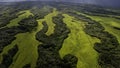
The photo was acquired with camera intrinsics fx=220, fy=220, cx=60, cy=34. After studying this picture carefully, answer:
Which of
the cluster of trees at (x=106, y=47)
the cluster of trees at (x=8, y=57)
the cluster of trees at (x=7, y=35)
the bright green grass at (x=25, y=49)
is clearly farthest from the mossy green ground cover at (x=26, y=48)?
the cluster of trees at (x=106, y=47)

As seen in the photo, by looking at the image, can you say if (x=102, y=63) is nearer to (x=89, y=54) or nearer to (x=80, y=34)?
(x=89, y=54)

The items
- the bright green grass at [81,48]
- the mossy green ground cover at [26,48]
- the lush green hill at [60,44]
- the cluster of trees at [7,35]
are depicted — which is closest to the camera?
the bright green grass at [81,48]

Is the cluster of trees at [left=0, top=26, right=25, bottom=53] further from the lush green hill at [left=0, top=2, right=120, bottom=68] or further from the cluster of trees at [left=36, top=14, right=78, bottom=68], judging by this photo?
the cluster of trees at [left=36, top=14, right=78, bottom=68]

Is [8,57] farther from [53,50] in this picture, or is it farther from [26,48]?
[53,50]

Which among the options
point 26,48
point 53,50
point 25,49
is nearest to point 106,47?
point 53,50

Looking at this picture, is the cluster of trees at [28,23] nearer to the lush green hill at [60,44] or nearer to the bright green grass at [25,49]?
the lush green hill at [60,44]

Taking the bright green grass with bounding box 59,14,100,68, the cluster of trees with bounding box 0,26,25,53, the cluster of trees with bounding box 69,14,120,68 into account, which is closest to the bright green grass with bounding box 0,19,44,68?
Answer: the cluster of trees with bounding box 0,26,25,53

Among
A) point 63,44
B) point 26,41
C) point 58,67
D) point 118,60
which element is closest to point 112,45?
point 118,60
